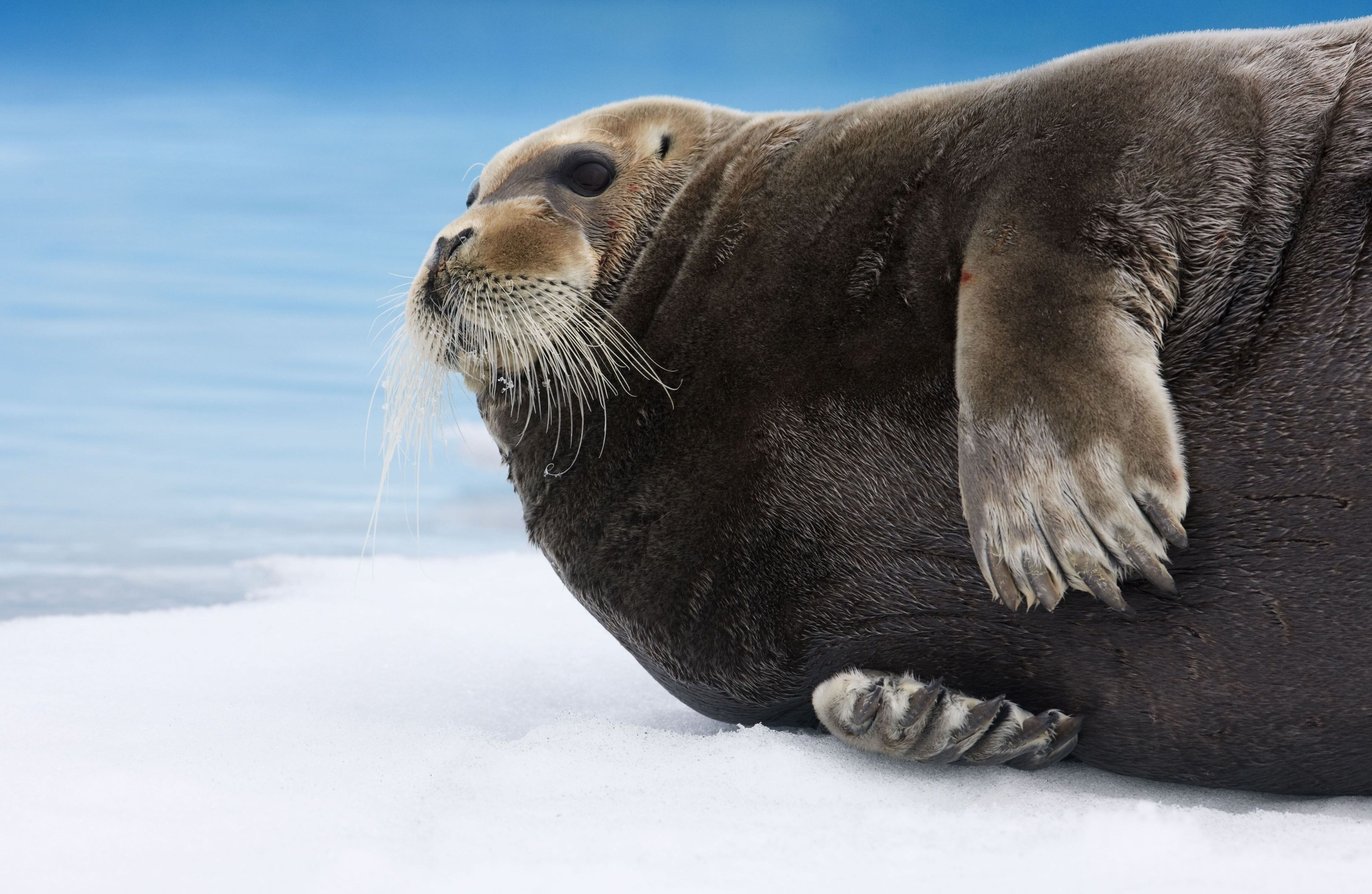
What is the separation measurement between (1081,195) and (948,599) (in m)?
0.90

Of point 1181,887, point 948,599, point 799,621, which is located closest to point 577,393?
point 799,621

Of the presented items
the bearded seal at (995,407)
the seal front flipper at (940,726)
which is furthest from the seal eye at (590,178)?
the seal front flipper at (940,726)

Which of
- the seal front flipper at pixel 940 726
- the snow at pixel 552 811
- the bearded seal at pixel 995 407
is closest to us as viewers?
Answer: the snow at pixel 552 811

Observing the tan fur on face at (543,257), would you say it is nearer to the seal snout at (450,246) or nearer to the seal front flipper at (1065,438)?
the seal snout at (450,246)

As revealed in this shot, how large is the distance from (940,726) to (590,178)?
1.70 meters

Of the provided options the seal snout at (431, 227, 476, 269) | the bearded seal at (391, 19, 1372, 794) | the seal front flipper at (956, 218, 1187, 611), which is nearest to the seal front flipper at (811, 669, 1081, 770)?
the bearded seal at (391, 19, 1372, 794)

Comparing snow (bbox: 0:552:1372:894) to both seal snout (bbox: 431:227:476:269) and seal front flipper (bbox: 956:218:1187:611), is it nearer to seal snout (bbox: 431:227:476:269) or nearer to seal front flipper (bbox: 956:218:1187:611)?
seal front flipper (bbox: 956:218:1187:611)

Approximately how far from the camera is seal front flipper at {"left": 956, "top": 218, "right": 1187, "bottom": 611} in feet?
7.03

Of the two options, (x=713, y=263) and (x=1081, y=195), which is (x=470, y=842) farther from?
(x=1081, y=195)

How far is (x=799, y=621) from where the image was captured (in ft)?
9.03

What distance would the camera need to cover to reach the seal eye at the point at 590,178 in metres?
3.20

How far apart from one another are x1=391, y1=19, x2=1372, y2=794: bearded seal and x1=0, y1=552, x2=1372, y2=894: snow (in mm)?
181

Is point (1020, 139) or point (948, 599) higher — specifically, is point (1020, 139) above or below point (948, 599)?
above

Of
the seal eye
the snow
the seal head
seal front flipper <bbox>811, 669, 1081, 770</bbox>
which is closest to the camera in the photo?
the snow
